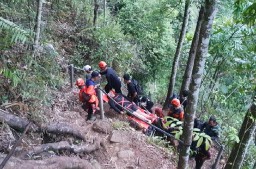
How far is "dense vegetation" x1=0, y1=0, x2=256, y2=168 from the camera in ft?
19.5

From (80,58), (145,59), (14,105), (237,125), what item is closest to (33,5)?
(80,58)

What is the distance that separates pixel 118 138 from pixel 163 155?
46.1 inches

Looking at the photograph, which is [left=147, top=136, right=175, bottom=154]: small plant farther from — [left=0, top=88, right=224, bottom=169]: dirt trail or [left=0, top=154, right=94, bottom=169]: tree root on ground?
[left=0, top=154, right=94, bottom=169]: tree root on ground

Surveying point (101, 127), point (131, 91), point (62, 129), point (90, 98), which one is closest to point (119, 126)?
point (101, 127)

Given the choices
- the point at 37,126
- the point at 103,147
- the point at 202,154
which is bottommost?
the point at 202,154

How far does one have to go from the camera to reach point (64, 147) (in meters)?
5.49

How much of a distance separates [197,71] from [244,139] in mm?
3035

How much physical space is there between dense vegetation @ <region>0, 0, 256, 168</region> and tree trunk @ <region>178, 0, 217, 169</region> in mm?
633

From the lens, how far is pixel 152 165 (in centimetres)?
653

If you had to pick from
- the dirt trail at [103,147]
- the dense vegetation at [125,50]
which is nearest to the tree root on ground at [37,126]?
the dirt trail at [103,147]

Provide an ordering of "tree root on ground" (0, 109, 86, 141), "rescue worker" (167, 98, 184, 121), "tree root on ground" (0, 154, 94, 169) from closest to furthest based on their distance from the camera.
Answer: "tree root on ground" (0, 154, 94, 169) < "tree root on ground" (0, 109, 86, 141) < "rescue worker" (167, 98, 184, 121)

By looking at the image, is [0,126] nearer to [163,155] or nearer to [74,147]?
[74,147]

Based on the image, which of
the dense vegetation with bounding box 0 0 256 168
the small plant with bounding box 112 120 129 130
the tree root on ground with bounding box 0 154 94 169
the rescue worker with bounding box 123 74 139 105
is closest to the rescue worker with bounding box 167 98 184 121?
the dense vegetation with bounding box 0 0 256 168

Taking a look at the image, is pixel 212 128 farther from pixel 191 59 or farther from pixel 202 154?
pixel 191 59
